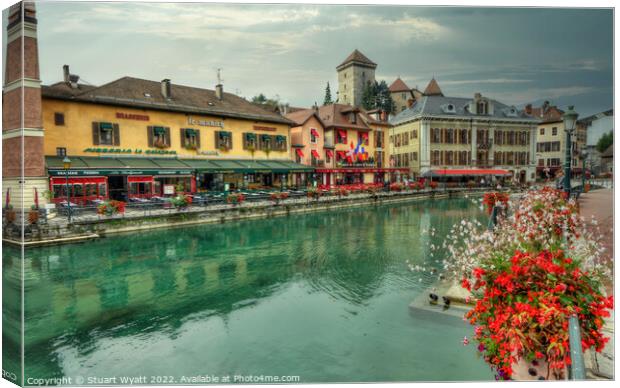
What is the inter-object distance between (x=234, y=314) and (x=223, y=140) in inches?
861

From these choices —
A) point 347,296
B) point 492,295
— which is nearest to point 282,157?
point 347,296

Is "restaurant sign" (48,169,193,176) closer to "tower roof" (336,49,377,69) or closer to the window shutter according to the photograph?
the window shutter

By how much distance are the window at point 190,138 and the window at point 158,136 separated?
1090 millimetres

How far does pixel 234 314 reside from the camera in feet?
24.3

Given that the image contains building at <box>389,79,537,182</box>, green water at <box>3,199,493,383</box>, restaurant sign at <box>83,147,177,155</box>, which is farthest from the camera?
building at <box>389,79,537,182</box>

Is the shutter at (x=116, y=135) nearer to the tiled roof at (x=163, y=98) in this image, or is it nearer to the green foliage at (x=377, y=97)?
the tiled roof at (x=163, y=98)

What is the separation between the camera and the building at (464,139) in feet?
114

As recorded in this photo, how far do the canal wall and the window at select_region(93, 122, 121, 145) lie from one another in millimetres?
7145

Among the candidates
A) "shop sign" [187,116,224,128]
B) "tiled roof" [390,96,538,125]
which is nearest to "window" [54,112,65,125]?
"shop sign" [187,116,224,128]

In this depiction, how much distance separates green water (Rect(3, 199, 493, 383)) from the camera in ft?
17.0

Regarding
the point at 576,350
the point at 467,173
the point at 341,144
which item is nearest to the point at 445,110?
the point at 467,173

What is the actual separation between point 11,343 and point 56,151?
18942 millimetres

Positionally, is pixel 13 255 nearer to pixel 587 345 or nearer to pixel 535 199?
pixel 587 345

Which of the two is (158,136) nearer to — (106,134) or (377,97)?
(106,134)
